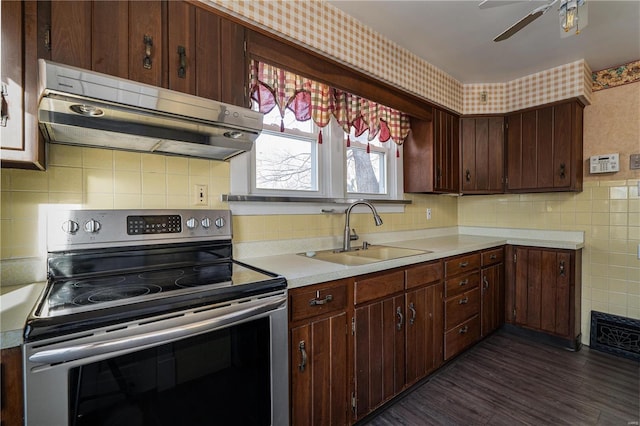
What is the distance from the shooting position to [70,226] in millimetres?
1272

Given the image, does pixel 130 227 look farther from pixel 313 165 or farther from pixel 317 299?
pixel 313 165

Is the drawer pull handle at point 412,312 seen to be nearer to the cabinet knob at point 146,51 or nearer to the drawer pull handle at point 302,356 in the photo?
the drawer pull handle at point 302,356

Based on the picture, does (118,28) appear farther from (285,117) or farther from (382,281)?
(382,281)

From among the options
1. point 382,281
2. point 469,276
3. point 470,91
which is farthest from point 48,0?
point 470,91

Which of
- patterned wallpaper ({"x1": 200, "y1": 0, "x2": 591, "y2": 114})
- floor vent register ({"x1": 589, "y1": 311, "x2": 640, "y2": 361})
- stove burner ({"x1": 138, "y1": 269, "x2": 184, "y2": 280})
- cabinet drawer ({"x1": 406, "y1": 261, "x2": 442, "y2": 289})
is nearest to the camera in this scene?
stove burner ({"x1": 138, "y1": 269, "x2": 184, "y2": 280})

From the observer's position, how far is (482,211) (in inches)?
130

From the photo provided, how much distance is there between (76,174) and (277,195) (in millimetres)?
1035

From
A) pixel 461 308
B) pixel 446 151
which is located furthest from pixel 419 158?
pixel 461 308

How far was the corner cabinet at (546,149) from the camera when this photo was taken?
257 cm

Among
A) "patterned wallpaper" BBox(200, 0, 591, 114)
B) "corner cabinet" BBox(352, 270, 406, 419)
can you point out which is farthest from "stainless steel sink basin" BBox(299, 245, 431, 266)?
"patterned wallpaper" BBox(200, 0, 591, 114)

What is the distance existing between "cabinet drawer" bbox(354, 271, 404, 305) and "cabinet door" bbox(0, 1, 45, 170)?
1.42 meters

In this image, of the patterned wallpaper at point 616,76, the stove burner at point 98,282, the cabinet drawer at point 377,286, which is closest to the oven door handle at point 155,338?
the stove burner at point 98,282

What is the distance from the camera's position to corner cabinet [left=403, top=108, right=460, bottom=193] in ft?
8.82

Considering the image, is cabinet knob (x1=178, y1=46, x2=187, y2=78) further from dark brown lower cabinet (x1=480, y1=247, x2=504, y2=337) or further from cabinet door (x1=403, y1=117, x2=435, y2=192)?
dark brown lower cabinet (x1=480, y1=247, x2=504, y2=337)
